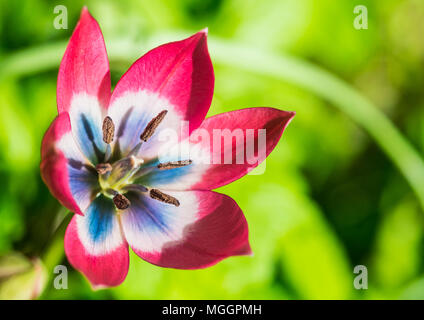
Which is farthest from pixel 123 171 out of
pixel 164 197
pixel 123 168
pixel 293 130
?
pixel 293 130

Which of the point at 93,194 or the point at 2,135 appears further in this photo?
the point at 2,135

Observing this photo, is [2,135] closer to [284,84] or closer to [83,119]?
[83,119]

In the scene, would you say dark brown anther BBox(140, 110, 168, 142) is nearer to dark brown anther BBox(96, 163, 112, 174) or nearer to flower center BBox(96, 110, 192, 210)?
flower center BBox(96, 110, 192, 210)

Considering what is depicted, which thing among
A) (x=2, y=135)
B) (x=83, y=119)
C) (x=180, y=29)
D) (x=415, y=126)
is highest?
(x=180, y=29)

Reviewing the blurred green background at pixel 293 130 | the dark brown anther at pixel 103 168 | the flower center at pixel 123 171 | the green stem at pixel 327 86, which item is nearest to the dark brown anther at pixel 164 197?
the flower center at pixel 123 171

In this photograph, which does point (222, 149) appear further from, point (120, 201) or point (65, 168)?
point (65, 168)
